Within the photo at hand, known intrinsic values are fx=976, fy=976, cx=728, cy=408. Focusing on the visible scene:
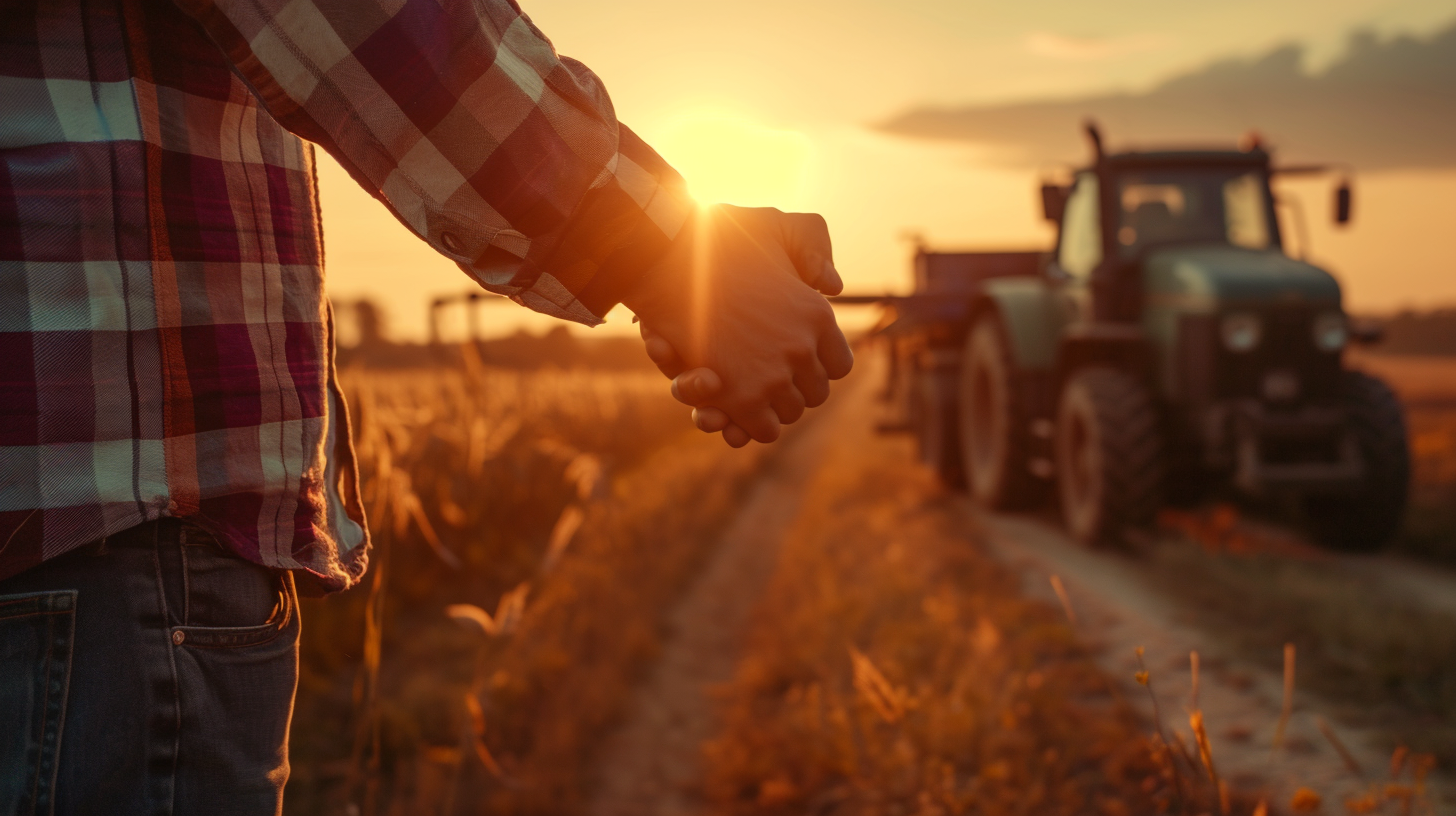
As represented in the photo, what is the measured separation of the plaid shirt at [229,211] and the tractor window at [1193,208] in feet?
21.2

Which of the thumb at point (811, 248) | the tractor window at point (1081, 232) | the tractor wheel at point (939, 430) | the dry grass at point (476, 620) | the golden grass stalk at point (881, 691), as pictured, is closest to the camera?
the thumb at point (811, 248)

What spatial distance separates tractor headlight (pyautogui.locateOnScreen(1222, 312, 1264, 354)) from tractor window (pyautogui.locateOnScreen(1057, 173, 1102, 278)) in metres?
1.09

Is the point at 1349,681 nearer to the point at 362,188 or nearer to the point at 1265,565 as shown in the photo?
the point at 1265,565

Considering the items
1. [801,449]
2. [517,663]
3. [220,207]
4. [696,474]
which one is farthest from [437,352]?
[801,449]

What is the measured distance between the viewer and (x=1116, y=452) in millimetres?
5805

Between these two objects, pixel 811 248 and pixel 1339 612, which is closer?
pixel 811 248

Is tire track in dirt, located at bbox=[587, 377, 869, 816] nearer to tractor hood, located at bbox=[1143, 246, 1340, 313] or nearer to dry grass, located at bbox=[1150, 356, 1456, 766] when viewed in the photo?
dry grass, located at bbox=[1150, 356, 1456, 766]

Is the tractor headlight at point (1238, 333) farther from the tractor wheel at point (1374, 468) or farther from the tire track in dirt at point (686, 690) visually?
the tire track in dirt at point (686, 690)

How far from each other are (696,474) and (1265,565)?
5587 millimetres

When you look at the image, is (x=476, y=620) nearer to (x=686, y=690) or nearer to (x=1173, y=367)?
(x=686, y=690)

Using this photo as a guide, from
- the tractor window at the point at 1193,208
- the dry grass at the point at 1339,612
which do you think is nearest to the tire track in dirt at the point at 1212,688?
the dry grass at the point at 1339,612

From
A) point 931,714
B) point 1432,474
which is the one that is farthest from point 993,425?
point 931,714

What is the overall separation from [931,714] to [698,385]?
254cm

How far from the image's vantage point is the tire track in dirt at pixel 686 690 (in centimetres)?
357
